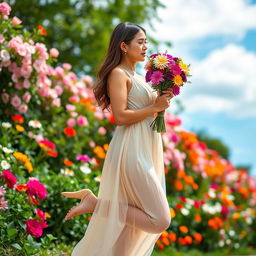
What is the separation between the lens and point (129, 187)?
3.42 meters

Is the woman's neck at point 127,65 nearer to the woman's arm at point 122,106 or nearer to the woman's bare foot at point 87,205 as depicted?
the woman's arm at point 122,106

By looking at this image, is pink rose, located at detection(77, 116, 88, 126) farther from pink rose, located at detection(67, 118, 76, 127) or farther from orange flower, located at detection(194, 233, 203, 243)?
orange flower, located at detection(194, 233, 203, 243)

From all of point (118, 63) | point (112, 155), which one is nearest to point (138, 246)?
point (112, 155)

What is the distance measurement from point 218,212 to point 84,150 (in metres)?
2.20

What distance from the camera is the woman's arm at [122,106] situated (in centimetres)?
344

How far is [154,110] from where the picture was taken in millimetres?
3438

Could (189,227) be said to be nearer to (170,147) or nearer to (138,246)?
(170,147)

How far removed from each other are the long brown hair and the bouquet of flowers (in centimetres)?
26

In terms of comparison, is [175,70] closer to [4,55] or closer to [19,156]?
[19,156]

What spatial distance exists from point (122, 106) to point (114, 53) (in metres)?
0.47

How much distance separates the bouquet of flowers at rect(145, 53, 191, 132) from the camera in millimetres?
3424

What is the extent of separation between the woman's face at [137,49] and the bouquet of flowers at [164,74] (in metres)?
0.13

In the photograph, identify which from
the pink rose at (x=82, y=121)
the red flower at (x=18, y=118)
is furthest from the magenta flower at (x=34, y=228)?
the pink rose at (x=82, y=121)

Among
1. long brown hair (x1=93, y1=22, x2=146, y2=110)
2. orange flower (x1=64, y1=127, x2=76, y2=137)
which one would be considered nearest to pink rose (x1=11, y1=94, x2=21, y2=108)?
orange flower (x1=64, y1=127, x2=76, y2=137)
